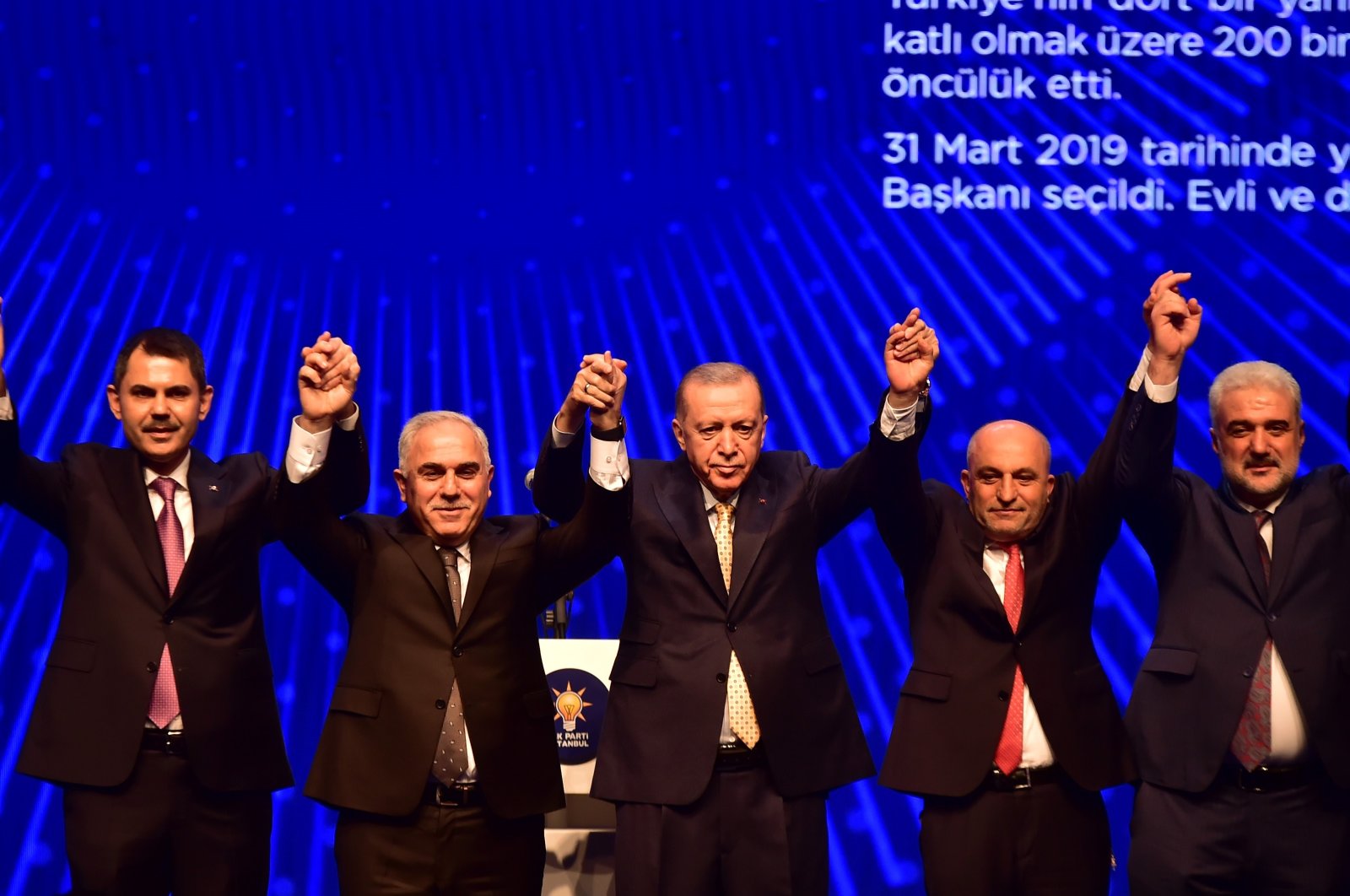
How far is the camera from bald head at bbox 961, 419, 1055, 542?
10.4 feet

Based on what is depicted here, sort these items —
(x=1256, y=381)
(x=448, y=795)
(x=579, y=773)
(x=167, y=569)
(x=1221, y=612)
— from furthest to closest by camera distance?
(x=579, y=773) → (x=1256, y=381) → (x=1221, y=612) → (x=167, y=569) → (x=448, y=795)

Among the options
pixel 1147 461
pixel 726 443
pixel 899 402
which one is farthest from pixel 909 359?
pixel 1147 461

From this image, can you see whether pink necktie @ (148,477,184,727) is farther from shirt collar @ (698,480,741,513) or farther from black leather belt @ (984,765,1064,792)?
black leather belt @ (984,765,1064,792)

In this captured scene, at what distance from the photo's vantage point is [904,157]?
464cm

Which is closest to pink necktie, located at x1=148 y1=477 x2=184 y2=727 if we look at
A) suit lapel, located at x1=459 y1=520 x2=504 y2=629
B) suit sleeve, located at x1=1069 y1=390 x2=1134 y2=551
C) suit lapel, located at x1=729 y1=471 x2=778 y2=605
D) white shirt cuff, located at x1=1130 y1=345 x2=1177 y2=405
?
suit lapel, located at x1=459 y1=520 x2=504 y2=629

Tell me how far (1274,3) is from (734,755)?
293 centimetres

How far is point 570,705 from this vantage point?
3.58m

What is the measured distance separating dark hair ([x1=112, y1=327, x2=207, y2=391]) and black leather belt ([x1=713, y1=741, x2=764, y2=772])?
1284 millimetres

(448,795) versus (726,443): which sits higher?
(726,443)

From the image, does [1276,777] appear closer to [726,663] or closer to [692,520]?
[726,663]

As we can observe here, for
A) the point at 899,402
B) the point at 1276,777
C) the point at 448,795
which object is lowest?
the point at 448,795

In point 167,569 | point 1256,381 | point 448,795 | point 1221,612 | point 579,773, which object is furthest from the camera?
point 579,773

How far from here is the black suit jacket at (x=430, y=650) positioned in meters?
2.96

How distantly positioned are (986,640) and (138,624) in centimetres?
166
